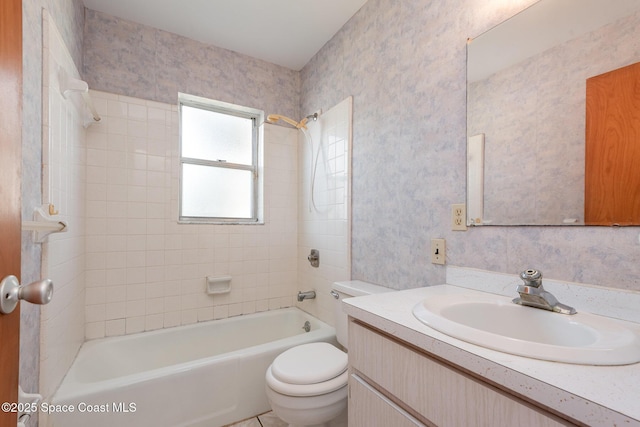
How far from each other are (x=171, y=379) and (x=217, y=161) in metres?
1.56

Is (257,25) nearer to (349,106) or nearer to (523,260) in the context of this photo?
(349,106)

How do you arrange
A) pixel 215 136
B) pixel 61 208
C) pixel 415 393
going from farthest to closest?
pixel 215 136
pixel 61 208
pixel 415 393

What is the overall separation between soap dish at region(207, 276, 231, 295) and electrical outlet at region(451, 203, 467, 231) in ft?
5.47

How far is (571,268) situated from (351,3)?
1.80 metres

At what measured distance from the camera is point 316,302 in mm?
2186

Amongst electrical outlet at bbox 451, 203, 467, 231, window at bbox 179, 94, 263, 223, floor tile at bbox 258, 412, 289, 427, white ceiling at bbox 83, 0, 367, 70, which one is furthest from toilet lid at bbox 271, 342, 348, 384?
white ceiling at bbox 83, 0, 367, 70

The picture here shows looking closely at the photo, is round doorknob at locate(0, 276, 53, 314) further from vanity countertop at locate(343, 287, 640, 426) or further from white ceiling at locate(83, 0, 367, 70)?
white ceiling at locate(83, 0, 367, 70)

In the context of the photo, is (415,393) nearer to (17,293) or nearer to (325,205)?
(17,293)

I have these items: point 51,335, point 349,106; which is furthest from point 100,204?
point 349,106

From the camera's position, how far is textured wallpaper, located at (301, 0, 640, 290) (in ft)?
2.92

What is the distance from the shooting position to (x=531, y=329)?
2.77 feet

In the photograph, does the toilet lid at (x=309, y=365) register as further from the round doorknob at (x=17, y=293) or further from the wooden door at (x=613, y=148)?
the wooden door at (x=613, y=148)

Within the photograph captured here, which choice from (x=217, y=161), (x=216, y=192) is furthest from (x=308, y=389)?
(x=217, y=161)

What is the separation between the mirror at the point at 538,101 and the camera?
0.86 meters
